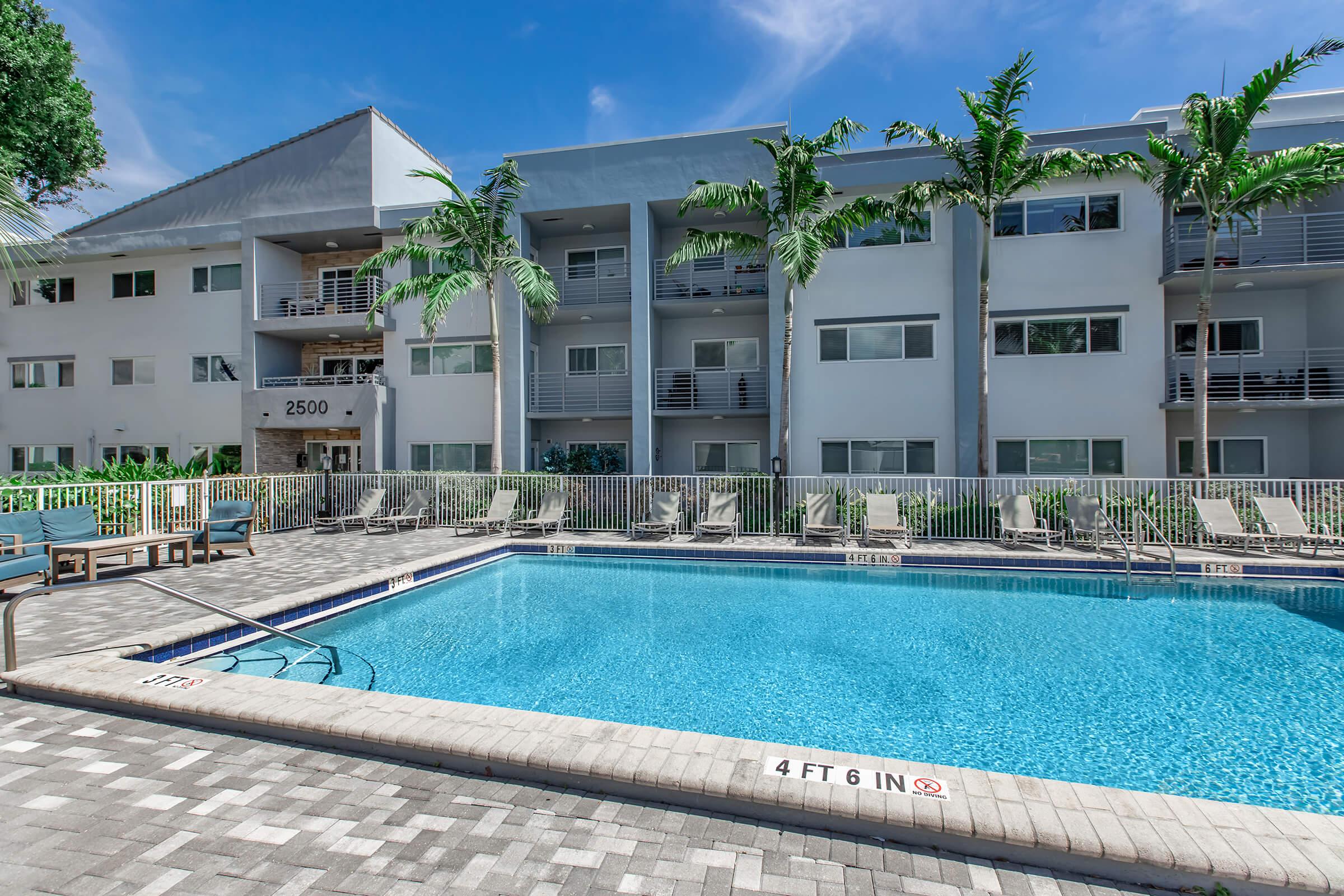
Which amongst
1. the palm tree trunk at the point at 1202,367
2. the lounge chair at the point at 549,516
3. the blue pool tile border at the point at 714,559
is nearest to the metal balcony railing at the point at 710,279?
the lounge chair at the point at 549,516

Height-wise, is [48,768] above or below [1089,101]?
below

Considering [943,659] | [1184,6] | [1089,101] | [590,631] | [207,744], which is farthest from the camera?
[1089,101]

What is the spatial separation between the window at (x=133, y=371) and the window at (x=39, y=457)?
9.25ft

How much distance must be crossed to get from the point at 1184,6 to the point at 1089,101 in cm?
424

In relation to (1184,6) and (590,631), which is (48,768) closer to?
(590,631)

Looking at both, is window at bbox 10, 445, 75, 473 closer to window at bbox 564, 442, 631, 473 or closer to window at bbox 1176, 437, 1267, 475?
window at bbox 564, 442, 631, 473

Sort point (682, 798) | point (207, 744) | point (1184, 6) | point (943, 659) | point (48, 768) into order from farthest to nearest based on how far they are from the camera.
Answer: point (1184, 6), point (943, 659), point (207, 744), point (48, 768), point (682, 798)

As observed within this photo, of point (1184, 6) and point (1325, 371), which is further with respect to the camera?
point (1325, 371)

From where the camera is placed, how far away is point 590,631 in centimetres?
723

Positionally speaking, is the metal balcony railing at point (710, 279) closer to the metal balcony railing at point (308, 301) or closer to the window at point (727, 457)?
the window at point (727, 457)

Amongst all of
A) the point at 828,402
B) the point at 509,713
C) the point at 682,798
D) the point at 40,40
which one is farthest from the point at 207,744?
the point at 40,40

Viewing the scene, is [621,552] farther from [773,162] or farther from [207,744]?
[773,162]

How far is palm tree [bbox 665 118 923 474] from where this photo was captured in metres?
13.1

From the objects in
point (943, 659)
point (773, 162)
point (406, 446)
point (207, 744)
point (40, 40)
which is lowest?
point (943, 659)
